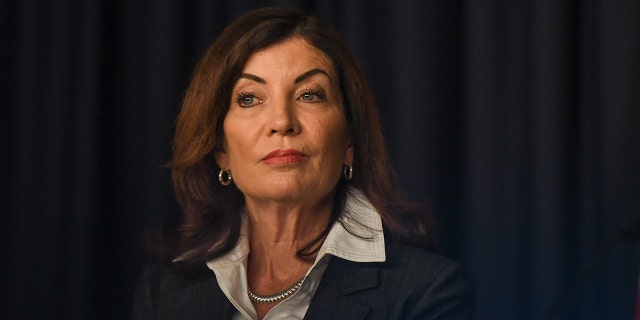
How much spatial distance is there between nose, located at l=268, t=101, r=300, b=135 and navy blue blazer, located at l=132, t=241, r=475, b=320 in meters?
0.26

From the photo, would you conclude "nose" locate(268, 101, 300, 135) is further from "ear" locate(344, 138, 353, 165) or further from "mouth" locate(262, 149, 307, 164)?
"ear" locate(344, 138, 353, 165)

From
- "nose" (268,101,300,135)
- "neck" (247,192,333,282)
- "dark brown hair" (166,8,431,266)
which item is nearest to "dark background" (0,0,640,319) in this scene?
"dark brown hair" (166,8,431,266)

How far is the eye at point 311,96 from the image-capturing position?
1545 millimetres

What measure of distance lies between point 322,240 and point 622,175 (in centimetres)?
58

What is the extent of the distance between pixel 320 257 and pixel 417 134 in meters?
0.37

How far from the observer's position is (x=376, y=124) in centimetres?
167

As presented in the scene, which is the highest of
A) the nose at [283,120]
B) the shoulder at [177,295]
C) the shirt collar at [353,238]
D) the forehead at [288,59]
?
the forehead at [288,59]

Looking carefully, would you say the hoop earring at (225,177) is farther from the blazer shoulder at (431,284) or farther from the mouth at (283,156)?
the blazer shoulder at (431,284)

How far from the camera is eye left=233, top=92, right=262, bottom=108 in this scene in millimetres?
1557

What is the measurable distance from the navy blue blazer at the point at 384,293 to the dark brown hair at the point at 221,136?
7 cm

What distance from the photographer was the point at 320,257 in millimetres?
1570

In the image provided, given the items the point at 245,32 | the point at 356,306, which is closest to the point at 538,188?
the point at 356,306

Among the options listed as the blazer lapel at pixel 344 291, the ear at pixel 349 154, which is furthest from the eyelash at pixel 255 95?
the blazer lapel at pixel 344 291

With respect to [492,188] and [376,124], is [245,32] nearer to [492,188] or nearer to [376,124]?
[376,124]
